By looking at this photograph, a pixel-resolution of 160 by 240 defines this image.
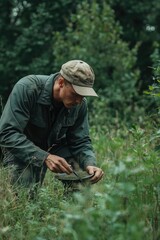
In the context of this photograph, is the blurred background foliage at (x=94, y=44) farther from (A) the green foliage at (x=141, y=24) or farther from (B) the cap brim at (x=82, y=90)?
(B) the cap brim at (x=82, y=90)

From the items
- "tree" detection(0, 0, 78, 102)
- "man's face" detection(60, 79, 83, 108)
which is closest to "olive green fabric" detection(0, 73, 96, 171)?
"man's face" detection(60, 79, 83, 108)

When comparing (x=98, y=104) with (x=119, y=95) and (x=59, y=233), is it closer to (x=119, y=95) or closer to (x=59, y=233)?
(x=119, y=95)

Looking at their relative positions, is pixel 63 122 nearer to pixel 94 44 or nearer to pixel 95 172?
pixel 95 172

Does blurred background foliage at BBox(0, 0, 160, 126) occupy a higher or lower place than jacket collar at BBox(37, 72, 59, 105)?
lower

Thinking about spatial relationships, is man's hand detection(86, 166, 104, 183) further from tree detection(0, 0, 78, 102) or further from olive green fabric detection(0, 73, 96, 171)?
tree detection(0, 0, 78, 102)

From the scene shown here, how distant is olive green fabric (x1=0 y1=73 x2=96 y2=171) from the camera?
4.81 meters

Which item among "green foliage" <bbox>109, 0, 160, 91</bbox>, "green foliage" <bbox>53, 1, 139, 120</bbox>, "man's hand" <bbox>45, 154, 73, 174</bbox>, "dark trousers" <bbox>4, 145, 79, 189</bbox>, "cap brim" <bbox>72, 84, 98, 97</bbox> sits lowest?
"green foliage" <bbox>109, 0, 160, 91</bbox>

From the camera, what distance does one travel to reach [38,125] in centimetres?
514

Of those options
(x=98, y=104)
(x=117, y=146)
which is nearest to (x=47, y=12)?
(x=98, y=104)

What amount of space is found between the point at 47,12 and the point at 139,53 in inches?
168

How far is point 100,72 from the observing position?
12859 mm

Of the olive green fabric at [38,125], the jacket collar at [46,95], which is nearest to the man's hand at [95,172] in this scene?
the olive green fabric at [38,125]

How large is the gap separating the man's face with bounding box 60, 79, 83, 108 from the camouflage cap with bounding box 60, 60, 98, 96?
0.05 m

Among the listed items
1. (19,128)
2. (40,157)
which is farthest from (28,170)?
(19,128)
